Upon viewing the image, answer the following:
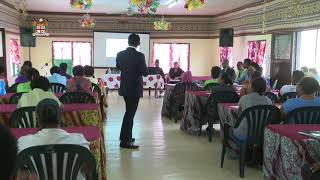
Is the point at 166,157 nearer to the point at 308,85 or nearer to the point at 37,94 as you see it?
the point at 37,94

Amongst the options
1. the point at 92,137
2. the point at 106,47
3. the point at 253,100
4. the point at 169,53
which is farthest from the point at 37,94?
the point at 169,53

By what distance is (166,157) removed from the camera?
4688 millimetres

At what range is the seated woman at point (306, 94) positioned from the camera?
142 inches

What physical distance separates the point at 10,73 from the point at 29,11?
9.01 feet

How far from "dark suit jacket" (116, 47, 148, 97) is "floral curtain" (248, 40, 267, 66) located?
5.12 meters

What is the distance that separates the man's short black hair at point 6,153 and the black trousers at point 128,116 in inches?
160

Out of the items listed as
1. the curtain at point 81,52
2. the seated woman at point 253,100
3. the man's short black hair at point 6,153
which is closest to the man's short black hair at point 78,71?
the seated woman at point 253,100

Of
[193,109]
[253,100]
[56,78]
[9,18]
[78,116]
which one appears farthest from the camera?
[9,18]

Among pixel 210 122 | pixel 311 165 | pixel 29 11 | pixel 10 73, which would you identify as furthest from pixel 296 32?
pixel 29 11

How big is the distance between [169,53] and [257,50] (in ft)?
14.9

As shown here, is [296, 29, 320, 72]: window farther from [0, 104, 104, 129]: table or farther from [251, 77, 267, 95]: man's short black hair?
[0, 104, 104, 129]: table

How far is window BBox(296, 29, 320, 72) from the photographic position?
7.20 m

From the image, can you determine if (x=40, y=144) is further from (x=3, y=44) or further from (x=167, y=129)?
(x=3, y=44)

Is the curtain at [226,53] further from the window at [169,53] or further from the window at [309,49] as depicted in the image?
the window at [309,49]
